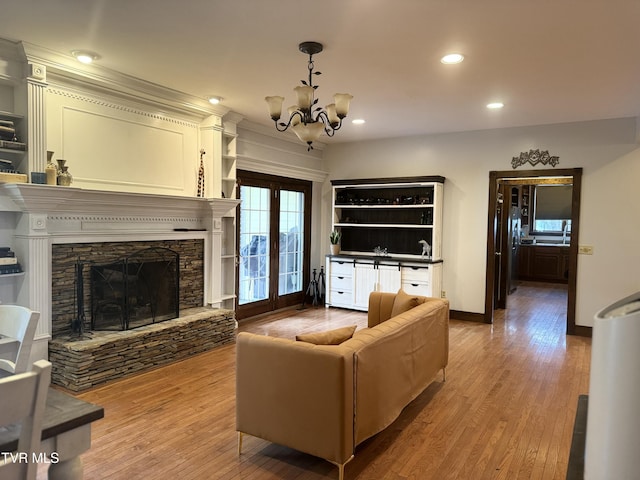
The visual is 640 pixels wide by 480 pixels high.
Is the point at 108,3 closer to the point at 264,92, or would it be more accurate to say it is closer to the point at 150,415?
the point at 264,92

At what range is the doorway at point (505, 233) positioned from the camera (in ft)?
19.3

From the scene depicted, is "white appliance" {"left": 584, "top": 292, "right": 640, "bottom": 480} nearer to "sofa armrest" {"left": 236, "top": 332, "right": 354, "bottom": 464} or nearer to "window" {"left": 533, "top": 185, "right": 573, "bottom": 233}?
"sofa armrest" {"left": 236, "top": 332, "right": 354, "bottom": 464}

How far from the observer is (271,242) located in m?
6.98

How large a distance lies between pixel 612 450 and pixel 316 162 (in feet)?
23.6

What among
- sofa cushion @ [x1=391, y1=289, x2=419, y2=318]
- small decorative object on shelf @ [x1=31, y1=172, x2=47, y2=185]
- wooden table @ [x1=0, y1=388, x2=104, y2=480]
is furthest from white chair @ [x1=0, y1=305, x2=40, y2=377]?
sofa cushion @ [x1=391, y1=289, x2=419, y2=318]

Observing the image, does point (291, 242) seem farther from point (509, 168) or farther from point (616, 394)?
point (616, 394)

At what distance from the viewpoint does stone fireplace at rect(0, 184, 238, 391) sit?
Answer: 146 inches

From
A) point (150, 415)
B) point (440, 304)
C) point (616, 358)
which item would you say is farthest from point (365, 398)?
point (616, 358)

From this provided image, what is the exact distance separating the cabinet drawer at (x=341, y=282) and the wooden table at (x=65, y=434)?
5.79 meters

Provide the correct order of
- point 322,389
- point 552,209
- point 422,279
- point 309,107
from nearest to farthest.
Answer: point 322,389 → point 309,107 → point 422,279 → point 552,209

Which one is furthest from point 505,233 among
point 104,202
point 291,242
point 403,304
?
point 104,202

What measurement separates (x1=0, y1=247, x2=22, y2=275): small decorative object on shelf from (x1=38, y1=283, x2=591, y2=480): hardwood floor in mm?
1152

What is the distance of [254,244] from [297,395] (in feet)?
14.0

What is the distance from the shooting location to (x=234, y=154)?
18.8 feet
